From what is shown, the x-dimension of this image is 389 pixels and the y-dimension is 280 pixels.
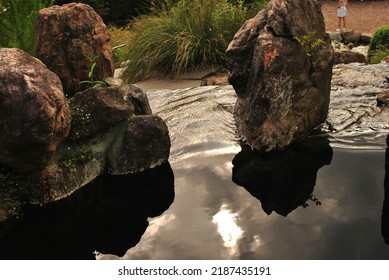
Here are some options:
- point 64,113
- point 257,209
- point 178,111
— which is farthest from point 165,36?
point 257,209

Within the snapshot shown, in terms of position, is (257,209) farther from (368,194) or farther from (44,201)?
(44,201)

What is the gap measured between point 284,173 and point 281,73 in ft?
3.69

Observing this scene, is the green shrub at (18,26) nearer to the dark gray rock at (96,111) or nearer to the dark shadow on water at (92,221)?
the dark gray rock at (96,111)

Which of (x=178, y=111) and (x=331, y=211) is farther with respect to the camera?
(x=178, y=111)

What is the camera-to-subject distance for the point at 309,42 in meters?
4.96

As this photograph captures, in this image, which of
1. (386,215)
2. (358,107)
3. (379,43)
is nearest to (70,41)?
(358,107)

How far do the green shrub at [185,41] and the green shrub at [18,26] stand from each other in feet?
7.06

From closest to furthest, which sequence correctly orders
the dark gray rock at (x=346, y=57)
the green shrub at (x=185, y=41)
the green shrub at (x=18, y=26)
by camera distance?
the green shrub at (x=18, y=26)
the green shrub at (x=185, y=41)
the dark gray rock at (x=346, y=57)

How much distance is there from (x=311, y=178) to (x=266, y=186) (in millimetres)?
427

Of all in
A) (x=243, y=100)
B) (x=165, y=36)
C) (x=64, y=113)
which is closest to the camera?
(x=64, y=113)

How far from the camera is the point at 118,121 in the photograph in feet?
14.8

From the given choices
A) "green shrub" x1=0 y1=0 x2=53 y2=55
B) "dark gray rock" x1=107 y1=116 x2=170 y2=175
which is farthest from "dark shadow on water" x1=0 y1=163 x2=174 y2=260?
"green shrub" x1=0 y1=0 x2=53 y2=55

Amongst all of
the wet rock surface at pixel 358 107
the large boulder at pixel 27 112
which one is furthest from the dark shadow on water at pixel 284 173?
the large boulder at pixel 27 112

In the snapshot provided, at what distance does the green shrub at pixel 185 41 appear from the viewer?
27.8 ft
